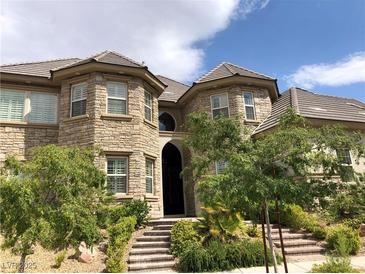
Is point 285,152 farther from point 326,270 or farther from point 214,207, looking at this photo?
point 214,207

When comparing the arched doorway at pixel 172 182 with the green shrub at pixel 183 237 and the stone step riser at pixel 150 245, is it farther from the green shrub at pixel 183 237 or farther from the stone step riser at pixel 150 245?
the stone step riser at pixel 150 245

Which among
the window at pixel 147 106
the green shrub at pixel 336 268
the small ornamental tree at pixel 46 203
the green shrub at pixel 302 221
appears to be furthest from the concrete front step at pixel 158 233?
the window at pixel 147 106

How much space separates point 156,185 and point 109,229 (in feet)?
16.3

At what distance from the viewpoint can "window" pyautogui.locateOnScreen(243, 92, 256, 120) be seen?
55.3 feet

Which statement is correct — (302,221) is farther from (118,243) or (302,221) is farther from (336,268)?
(118,243)

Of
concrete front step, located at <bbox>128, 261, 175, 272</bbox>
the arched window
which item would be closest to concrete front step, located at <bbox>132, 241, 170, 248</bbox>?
concrete front step, located at <bbox>128, 261, 175, 272</bbox>

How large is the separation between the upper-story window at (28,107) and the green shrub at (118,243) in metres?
7.28

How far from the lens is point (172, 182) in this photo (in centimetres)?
1739

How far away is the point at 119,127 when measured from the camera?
14.1 meters

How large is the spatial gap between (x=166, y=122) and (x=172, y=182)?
13.2ft

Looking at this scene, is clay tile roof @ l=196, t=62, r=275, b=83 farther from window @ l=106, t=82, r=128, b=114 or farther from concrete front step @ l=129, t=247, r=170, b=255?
concrete front step @ l=129, t=247, r=170, b=255

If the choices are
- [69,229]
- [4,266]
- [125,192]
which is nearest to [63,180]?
[69,229]

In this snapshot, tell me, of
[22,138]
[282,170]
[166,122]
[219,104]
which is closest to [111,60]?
[166,122]

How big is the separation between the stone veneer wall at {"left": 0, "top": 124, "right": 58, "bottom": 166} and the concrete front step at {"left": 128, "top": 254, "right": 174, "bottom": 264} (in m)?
7.93
